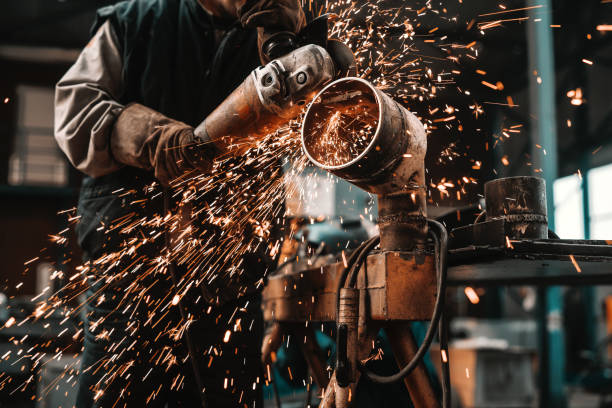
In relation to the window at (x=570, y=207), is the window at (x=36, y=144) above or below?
above

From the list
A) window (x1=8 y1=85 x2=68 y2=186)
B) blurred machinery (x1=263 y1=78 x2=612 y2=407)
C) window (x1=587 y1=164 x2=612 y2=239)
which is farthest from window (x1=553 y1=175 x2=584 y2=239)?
window (x1=8 y1=85 x2=68 y2=186)

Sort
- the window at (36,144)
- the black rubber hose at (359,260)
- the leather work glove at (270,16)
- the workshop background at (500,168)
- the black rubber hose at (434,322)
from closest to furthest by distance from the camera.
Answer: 1. the black rubber hose at (434,322)
2. the black rubber hose at (359,260)
3. the leather work glove at (270,16)
4. the workshop background at (500,168)
5. the window at (36,144)

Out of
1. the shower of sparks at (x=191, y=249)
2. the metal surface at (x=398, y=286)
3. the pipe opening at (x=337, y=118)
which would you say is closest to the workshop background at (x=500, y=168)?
the shower of sparks at (x=191, y=249)

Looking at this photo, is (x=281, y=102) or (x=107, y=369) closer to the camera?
(x=281, y=102)

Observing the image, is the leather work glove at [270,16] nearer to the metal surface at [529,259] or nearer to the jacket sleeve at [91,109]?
the jacket sleeve at [91,109]

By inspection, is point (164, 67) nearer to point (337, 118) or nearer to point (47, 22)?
point (337, 118)

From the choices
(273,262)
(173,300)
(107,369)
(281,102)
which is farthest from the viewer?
(273,262)

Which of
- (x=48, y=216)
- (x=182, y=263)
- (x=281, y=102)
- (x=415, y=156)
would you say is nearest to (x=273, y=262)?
(x=182, y=263)

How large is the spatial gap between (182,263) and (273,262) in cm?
31

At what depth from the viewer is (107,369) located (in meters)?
1.38

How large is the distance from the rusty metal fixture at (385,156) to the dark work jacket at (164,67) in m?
0.58

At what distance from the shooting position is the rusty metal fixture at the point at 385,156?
98 cm

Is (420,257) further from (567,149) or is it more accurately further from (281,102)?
(567,149)

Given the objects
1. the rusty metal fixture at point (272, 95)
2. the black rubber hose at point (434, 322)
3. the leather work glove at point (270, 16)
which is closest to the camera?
the black rubber hose at point (434, 322)
